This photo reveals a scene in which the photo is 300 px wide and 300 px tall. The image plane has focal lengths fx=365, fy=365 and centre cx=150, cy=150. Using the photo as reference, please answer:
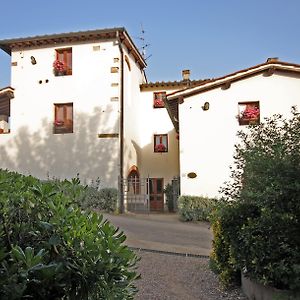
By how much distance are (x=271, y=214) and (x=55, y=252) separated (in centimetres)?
292

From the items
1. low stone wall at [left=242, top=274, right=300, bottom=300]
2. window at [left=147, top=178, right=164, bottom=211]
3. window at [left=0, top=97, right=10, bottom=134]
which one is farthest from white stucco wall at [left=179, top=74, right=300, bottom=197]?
low stone wall at [left=242, top=274, right=300, bottom=300]

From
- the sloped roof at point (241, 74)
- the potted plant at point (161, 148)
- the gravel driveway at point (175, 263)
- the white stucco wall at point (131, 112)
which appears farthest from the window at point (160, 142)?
the gravel driveway at point (175, 263)

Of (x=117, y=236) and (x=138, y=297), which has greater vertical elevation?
(x=117, y=236)

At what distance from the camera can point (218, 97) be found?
49.2 ft

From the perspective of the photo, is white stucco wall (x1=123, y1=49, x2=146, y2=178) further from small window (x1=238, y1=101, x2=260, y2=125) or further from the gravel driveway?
the gravel driveway

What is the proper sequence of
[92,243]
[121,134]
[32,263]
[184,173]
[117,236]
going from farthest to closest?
1. [121,134]
2. [184,173]
3. [117,236]
4. [92,243]
5. [32,263]

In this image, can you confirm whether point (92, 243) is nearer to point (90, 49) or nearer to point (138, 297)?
point (138, 297)

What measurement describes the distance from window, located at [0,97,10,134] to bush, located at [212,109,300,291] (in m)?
16.2

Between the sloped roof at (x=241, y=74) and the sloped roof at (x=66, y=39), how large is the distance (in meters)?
4.17

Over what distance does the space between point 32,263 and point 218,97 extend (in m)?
14.1

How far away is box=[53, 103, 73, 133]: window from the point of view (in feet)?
57.2

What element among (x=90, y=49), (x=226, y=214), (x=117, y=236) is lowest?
(x=226, y=214)

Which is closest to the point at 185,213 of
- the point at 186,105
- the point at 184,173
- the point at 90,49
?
the point at 184,173

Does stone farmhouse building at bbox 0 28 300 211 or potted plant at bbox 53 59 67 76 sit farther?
potted plant at bbox 53 59 67 76
